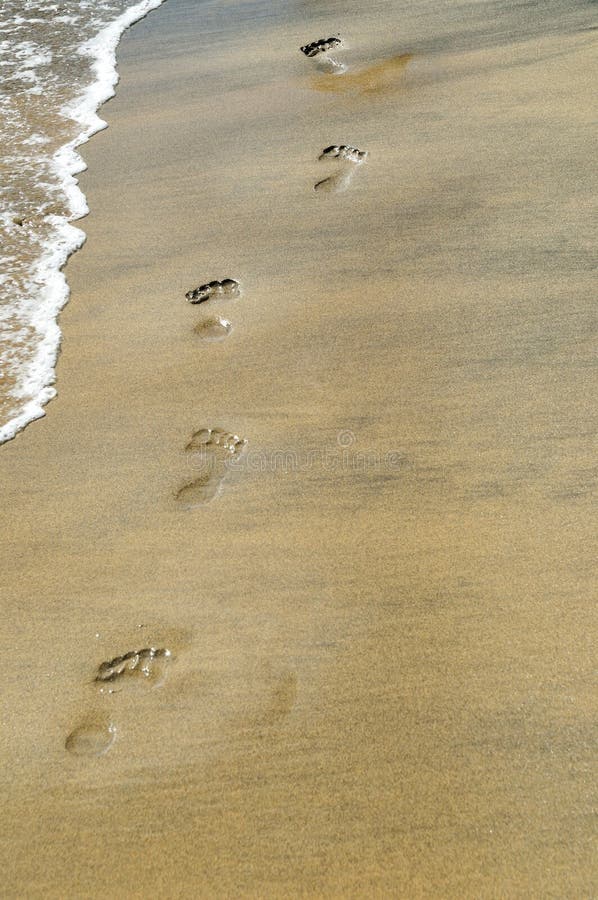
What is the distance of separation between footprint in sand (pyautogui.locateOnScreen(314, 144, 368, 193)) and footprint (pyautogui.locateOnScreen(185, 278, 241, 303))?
762 mm

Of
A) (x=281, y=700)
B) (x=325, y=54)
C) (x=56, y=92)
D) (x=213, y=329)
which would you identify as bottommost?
(x=281, y=700)

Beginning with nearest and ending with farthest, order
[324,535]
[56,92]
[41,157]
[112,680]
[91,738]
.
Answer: [91,738] < [112,680] < [324,535] < [41,157] < [56,92]

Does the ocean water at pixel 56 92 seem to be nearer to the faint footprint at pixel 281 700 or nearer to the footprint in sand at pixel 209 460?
the footprint in sand at pixel 209 460

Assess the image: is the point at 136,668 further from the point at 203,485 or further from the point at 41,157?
the point at 41,157

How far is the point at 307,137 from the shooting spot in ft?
13.7

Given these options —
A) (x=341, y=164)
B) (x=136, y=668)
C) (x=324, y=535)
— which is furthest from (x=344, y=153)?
(x=136, y=668)

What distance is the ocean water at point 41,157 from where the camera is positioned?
3164 millimetres

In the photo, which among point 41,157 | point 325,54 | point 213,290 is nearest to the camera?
point 213,290

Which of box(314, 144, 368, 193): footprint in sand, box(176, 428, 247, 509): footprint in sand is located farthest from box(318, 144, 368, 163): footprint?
box(176, 428, 247, 509): footprint in sand

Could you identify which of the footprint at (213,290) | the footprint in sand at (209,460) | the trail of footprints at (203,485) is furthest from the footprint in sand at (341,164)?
the footprint in sand at (209,460)

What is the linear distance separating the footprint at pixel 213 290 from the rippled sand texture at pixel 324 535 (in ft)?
0.21

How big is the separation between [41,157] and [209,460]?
2624 mm

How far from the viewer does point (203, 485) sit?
8.25 ft

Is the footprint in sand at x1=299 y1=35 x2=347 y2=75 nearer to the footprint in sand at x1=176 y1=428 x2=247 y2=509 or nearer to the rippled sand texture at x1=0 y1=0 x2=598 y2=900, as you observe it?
the rippled sand texture at x1=0 y1=0 x2=598 y2=900
